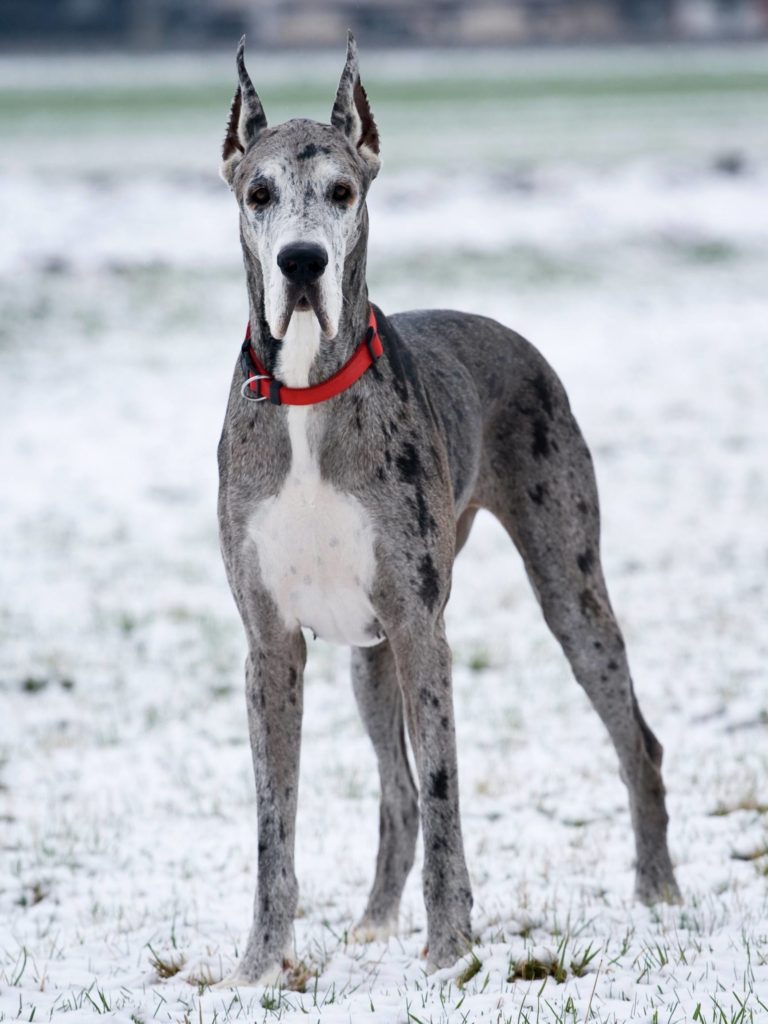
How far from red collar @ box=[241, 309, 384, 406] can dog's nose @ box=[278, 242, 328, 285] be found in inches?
16.4

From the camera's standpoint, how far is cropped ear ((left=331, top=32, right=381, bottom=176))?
4.54m

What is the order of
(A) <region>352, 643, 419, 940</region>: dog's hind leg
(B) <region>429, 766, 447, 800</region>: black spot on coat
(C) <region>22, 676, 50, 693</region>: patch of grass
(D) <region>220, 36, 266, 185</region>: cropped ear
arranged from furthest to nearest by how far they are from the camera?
(C) <region>22, 676, 50, 693</region>: patch of grass
(A) <region>352, 643, 419, 940</region>: dog's hind leg
(B) <region>429, 766, 447, 800</region>: black spot on coat
(D) <region>220, 36, 266, 185</region>: cropped ear

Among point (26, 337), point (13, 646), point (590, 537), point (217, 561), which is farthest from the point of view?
point (26, 337)

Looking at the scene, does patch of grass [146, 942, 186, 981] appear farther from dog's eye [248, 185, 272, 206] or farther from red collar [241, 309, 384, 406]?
dog's eye [248, 185, 272, 206]

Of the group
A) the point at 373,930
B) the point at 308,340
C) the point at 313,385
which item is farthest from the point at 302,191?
the point at 373,930

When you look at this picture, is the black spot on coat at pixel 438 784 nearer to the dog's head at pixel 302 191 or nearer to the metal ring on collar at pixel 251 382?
the metal ring on collar at pixel 251 382

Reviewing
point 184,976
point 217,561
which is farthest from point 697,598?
point 184,976

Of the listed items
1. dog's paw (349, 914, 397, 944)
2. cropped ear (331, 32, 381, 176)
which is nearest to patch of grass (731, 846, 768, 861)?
dog's paw (349, 914, 397, 944)

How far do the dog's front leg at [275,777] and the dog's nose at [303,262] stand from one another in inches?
43.2

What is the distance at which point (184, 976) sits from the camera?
15.5 feet

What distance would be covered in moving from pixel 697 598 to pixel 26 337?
1008 centimetres

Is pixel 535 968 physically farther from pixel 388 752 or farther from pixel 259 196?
pixel 259 196

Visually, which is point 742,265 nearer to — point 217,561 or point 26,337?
point 26,337

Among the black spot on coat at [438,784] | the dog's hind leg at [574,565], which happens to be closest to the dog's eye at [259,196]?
the dog's hind leg at [574,565]
